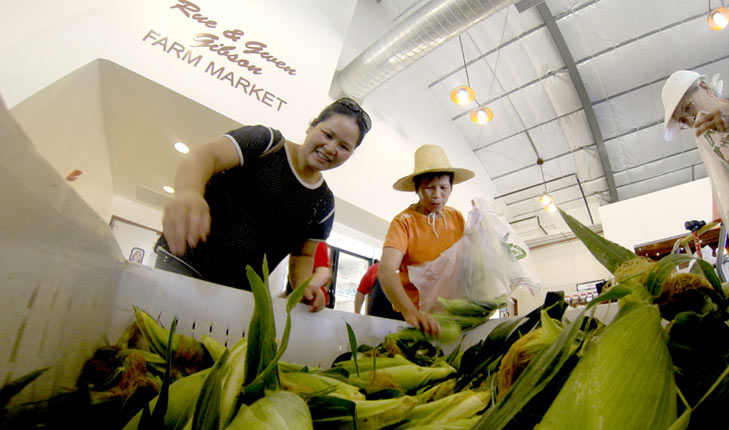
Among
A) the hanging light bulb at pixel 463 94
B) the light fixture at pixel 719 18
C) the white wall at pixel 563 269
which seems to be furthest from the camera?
the white wall at pixel 563 269

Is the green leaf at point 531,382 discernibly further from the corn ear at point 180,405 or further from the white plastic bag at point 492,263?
the white plastic bag at point 492,263

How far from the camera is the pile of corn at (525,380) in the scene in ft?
0.59

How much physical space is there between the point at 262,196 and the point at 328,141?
0.63 ft

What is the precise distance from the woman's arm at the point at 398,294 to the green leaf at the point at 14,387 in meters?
0.62

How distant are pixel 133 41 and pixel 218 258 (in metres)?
1.82

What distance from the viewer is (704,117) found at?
0.98 m

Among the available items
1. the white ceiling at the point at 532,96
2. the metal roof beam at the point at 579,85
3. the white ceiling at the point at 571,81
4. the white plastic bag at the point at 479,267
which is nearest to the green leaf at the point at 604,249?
the white plastic bag at the point at 479,267

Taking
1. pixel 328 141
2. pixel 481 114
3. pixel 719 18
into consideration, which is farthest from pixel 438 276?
pixel 719 18

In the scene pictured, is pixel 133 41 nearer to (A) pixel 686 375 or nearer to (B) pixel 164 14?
(B) pixel 164 14

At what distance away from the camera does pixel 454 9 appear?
272 cm

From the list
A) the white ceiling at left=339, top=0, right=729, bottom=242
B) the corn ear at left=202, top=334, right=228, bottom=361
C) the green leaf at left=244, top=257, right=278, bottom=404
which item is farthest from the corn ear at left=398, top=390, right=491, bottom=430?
the white ceiling at left=339, top=0, right=729, bottom=242

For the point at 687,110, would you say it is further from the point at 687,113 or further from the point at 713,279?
the point at 713,279

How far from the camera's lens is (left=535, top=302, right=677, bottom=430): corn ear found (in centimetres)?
17

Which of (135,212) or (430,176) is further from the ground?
(135,212)
